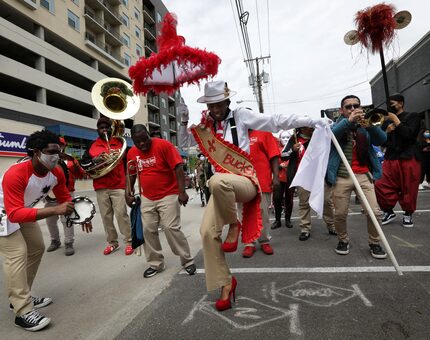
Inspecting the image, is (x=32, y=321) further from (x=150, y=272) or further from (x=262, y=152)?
(x=262, y=152)

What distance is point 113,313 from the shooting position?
2844mm

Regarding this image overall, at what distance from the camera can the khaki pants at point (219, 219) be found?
2.73 meters

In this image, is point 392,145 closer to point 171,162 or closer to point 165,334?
point 171,162

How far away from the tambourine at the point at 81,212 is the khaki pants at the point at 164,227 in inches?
31.6

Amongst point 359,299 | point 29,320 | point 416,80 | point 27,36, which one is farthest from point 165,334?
point 27,36

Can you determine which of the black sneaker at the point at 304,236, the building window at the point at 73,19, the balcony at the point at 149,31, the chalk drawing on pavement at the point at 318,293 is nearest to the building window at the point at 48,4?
the building window at the point at 73,19

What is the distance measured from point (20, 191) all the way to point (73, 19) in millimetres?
29742

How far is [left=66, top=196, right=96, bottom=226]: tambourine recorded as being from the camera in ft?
10.5

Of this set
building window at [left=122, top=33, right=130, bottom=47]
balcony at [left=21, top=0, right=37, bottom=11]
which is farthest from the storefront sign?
building window at [left=122, top=33, right=130, bottom=47]

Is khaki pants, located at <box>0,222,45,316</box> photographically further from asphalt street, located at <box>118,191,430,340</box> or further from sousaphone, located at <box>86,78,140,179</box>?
sousaphone, located at <box>86,78,140,179</box>

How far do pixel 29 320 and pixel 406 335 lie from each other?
2882 millimetres

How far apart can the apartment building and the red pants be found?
484 inches

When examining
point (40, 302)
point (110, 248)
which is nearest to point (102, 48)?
point (110, 248)

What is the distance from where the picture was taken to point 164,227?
389cm
